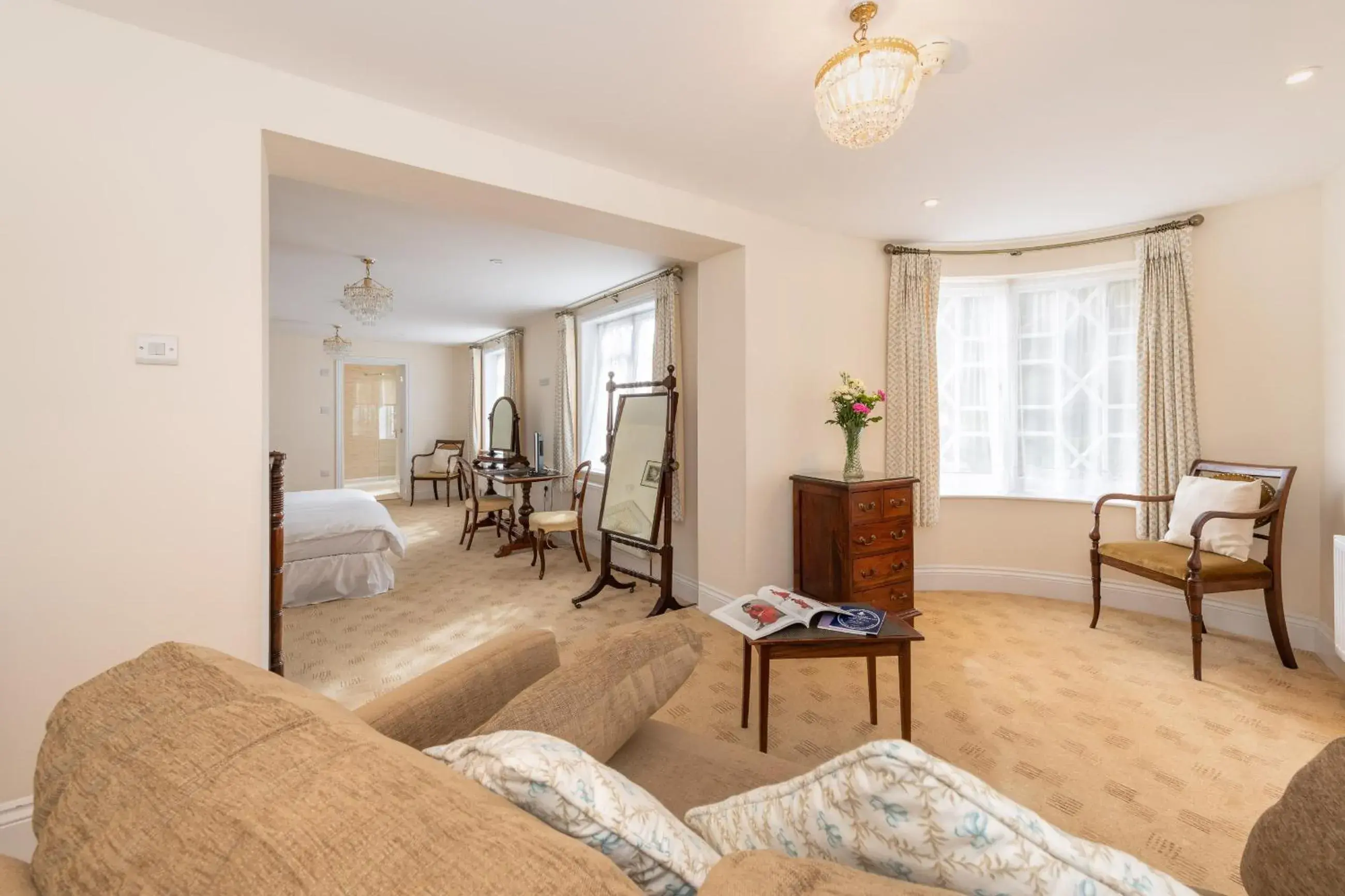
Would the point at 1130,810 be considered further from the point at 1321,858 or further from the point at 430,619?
the point at 430,619

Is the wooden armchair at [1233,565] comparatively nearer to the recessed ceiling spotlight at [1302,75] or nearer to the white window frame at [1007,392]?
the white window frame at [1007,392]

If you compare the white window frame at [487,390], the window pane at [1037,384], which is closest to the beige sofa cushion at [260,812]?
the window pane at [1037,384]

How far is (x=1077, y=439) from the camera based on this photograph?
4.02 m

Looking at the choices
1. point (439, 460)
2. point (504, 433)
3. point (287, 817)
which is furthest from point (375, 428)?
point (287, 817)

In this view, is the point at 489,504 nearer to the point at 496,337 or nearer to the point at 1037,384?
the point at 496,337

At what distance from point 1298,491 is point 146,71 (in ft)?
18.8

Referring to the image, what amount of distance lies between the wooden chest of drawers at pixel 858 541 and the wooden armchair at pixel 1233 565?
1239 millimetres

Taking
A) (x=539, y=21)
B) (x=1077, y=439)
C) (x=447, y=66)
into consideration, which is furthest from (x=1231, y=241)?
(x=447, y=66)

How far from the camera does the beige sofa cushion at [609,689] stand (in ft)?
3.13

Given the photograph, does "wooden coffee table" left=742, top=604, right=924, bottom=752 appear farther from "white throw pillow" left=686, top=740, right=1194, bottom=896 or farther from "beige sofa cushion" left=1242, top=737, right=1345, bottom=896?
"white throw pillow" left=686, top=740, right=1194, bottom=896

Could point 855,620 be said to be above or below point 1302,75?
below

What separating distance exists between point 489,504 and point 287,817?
17.8ft

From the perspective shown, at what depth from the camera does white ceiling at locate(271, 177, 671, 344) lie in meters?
3.36

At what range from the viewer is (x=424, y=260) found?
169 inches
